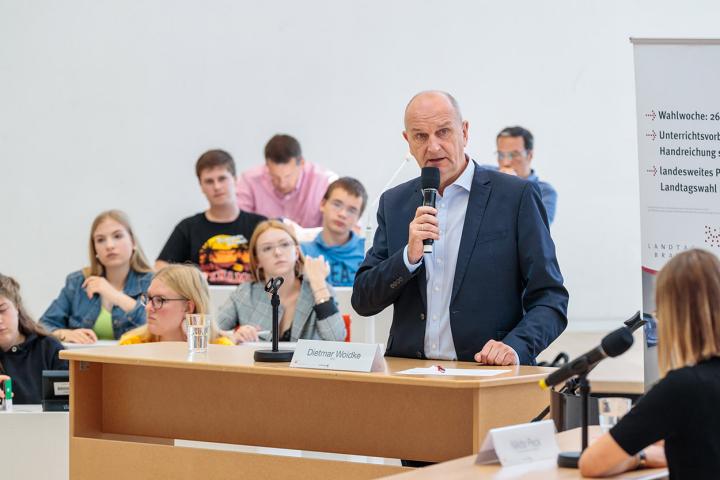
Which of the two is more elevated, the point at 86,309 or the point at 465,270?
the point at 465,270

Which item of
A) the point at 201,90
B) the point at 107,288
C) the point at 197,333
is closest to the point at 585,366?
the point at 197,333

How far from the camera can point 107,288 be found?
17.8 ft

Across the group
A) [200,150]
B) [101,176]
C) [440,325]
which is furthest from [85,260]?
[440,325]

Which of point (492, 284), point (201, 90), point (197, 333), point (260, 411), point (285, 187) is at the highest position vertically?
point (201, 90)

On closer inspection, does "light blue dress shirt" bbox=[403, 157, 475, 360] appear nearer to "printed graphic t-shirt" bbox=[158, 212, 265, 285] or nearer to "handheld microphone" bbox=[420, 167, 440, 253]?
"handheld microphone" bbox=[420, 167, 440, 253]

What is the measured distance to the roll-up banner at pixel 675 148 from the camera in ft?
10.2

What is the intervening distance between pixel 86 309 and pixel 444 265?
296cm

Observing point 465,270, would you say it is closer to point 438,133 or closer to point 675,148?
point 438,133

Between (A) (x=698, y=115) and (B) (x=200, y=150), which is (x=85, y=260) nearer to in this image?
(B) (x=200, y=150)

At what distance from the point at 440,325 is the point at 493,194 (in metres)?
0.39

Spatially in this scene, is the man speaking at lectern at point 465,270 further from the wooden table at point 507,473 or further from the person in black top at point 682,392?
the person in black top at point 682,392

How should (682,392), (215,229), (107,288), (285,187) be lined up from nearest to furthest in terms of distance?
(682,392) < (107,288) < (215,229) < (285,187)

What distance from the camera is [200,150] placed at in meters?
9.06

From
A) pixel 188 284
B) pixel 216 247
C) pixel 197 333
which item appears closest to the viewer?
pixel 197 333
